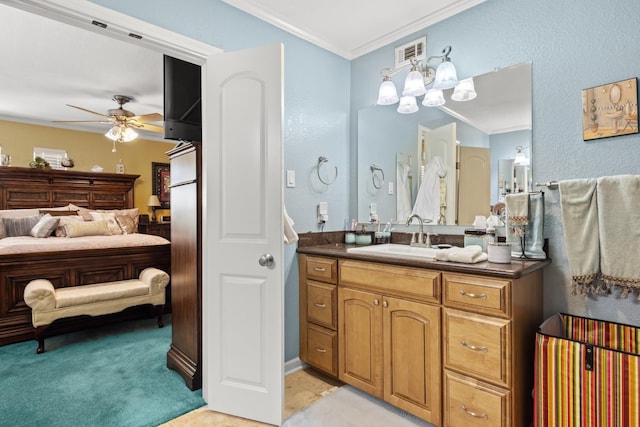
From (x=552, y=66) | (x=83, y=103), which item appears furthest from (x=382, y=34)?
(x=83, y=103)

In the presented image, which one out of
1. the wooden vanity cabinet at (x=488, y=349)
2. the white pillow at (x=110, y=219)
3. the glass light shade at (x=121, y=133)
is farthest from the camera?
the white pillow at (x=110, y=219)

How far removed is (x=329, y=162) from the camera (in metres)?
2.78

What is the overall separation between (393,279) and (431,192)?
885 millimetres

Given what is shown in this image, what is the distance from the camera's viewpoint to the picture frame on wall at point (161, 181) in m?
6.42

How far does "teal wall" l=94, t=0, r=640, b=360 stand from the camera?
1.67 meters

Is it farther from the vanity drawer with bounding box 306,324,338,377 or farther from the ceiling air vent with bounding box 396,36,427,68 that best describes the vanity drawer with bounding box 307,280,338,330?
the ceiling air vent with bounding box 396,36,427,68

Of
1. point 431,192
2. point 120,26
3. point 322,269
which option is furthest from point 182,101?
point 431,192

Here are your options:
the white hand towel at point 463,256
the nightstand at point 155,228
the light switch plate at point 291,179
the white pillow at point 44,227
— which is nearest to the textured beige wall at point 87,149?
the nightstand at point 155,228

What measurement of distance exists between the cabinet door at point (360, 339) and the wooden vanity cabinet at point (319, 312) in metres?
0.07

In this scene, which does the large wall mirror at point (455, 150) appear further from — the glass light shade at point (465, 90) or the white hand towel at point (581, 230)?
the white hand towel at point (581, 230)

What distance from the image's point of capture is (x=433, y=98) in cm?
235

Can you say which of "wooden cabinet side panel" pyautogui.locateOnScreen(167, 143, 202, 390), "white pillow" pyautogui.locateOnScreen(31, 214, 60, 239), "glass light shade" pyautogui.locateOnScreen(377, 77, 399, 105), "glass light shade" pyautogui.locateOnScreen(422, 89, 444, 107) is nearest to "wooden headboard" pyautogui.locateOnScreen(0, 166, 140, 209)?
"white pillow" pyautogui.locateOnScreen(31, 214, 60, 239)

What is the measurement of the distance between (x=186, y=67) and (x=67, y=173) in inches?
175

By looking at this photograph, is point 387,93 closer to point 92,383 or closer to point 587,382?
point 587,382
